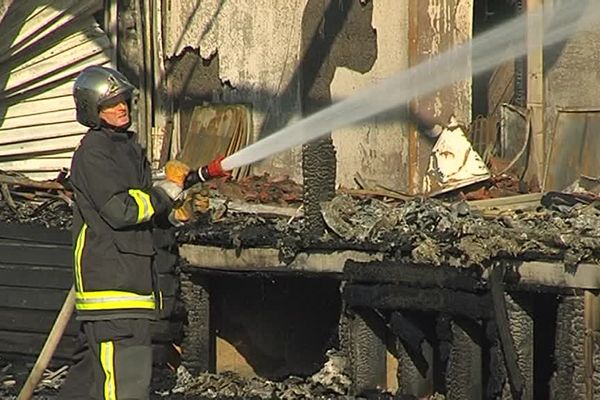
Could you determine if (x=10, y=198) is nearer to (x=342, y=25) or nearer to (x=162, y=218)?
(x=342, y=25)

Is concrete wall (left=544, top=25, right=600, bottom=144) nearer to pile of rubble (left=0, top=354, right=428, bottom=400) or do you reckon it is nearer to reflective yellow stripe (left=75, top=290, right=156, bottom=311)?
pile of rubble (left=0, top=354, right=428, bottom=400)

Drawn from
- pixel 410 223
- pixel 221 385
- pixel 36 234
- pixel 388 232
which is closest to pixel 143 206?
pixel 388 232

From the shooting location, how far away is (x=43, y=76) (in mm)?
12141

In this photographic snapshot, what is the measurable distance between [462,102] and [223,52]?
2.02 metres

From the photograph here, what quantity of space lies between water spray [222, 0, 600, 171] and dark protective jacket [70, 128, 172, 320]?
355cm

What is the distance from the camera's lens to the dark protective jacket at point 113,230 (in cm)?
607

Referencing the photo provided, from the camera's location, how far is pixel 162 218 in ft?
20.4

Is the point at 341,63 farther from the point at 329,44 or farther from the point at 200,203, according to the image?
the point at 200,203

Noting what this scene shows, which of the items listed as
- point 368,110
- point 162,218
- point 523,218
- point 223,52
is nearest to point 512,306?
point 523,218

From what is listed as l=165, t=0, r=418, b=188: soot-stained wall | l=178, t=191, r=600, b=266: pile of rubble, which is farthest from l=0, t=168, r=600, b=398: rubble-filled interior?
l=165, t=0, r=418, b=188: soot-stained wall

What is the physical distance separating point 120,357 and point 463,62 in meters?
6.04

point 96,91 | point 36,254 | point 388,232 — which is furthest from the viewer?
point 36,254

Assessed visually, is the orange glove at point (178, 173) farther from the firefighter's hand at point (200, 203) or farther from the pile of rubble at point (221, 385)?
the firefighter's hand at point (200, 203)

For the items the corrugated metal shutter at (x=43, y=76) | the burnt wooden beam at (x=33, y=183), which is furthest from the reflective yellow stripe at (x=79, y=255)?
the corrugated metal shutter at (x=43, y=76)
